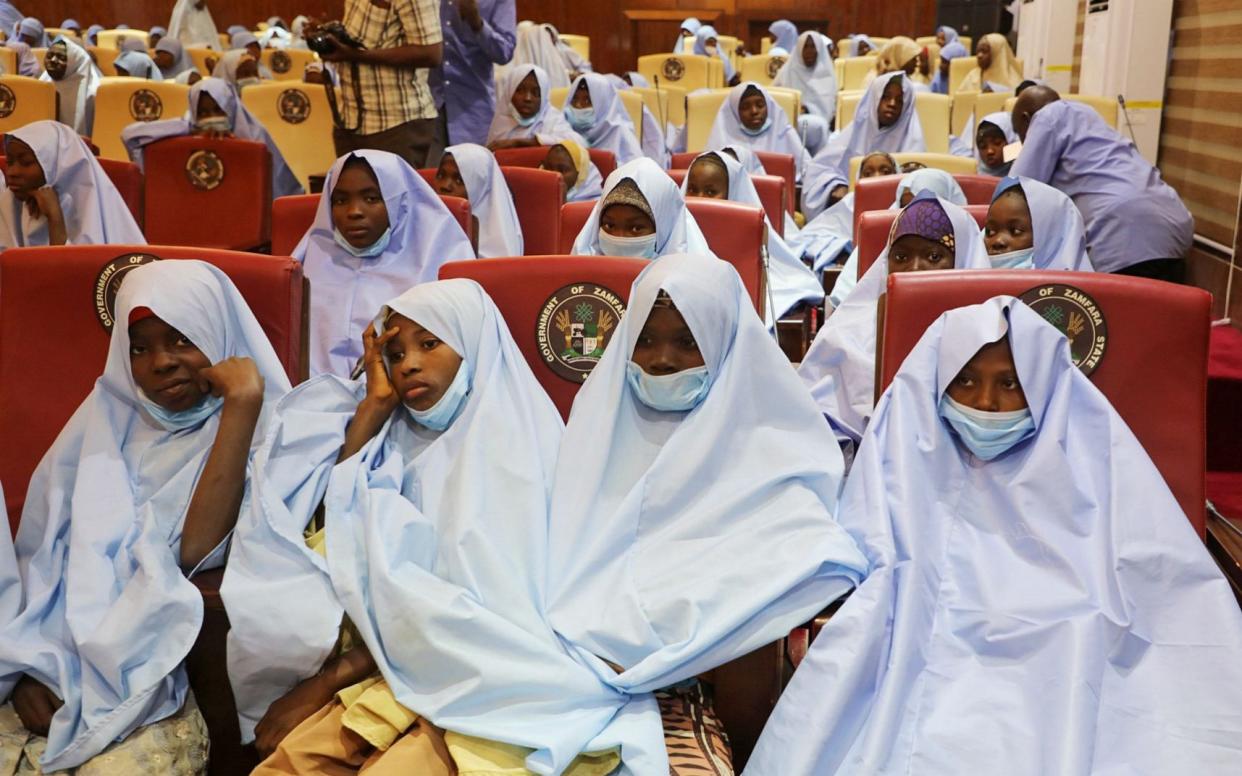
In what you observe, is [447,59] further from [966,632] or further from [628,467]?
[966,632]

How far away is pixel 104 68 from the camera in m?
10.4

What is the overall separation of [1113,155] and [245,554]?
3943 mm

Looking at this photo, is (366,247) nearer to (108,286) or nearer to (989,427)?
(108,286)

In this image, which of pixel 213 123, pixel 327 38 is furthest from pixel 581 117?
pixel 327 38

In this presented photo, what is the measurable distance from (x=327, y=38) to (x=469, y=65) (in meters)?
1.52

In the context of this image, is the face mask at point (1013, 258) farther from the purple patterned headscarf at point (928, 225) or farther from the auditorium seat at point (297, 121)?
the auditorium seat at point (297, 121)

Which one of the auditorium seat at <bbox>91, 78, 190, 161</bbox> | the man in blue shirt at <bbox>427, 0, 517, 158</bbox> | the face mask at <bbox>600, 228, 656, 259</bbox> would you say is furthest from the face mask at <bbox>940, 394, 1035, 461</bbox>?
the auditorium seat at <bbox>91, 78, 190, 161</bbox>

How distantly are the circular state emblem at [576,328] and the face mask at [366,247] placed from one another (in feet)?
3.11

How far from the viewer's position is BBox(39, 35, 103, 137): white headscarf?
7.80 meters

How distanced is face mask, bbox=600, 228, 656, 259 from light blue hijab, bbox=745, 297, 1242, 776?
1.40 metres

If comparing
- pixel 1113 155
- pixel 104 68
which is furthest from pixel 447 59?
pixel 104 68

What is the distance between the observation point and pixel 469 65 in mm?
5363

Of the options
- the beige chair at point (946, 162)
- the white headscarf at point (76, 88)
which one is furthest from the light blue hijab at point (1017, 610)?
the white headscarf at point (76, 88)

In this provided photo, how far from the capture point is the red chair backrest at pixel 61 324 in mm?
2354
